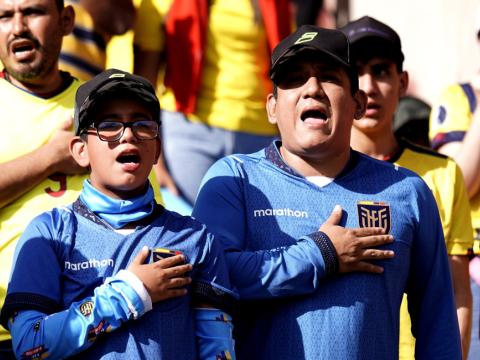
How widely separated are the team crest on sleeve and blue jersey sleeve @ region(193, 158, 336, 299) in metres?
0.19

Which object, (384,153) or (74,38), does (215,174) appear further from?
(74,38)

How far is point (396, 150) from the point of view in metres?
5.33

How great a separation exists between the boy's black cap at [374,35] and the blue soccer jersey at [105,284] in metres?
1.54

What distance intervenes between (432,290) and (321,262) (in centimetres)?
52

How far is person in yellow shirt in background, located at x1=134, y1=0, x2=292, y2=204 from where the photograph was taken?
676 cm

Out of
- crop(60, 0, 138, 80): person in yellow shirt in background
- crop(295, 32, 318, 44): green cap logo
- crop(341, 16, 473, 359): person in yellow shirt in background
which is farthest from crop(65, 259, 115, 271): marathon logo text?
crop(60, 0, 138, 80): person in yellow shirt in background

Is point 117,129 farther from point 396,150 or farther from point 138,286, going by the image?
point 396,150

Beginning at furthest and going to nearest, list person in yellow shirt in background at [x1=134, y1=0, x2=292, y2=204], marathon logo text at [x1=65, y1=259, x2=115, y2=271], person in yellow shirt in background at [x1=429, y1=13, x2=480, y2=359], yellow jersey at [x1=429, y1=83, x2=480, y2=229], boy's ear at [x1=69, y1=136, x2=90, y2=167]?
1. person in yellow shirt in background at [x1=134, y1=0, x2=292, y2=204]
2. yellow jersey at [x1=429, y1=83, x2=480, y2=229]
3. person in yellow shirt in background at [x1=429, y1=13, x2=480, y2=359]
4. boy's ear at [x1=69, y1=136, x2=90, y2=167]
5. marathon logo text at [x1=65, y1=259, x2=115, y2=271]

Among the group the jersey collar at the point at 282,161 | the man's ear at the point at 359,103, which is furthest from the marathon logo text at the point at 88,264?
the man's ear at the point at 359,103

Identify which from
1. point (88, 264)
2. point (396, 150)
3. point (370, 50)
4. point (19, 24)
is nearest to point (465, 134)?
point (396, 150)

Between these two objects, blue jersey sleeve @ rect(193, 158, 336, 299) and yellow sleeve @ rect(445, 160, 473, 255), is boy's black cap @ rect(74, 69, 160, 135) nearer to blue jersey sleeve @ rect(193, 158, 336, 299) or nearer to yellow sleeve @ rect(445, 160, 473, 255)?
blue jersey sleeve @ rect(193, 158, 336, 299)

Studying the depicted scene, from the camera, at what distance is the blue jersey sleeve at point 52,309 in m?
3.71

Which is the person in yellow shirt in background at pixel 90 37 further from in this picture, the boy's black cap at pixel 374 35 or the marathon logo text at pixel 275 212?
the marathon logo text at pixel 275 212

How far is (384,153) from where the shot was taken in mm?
5309
